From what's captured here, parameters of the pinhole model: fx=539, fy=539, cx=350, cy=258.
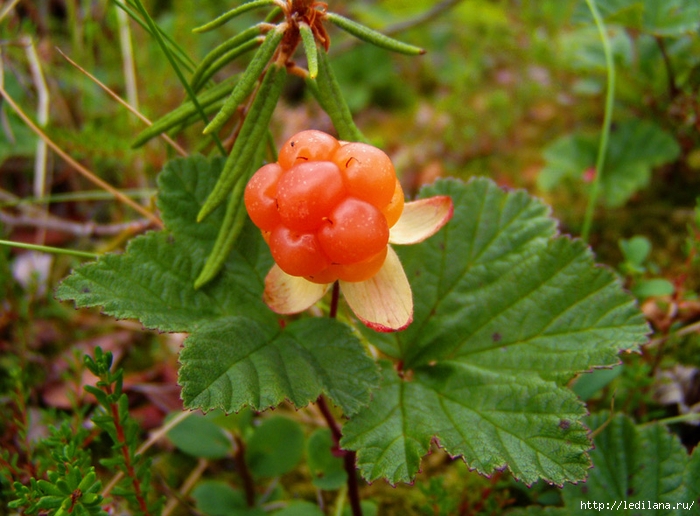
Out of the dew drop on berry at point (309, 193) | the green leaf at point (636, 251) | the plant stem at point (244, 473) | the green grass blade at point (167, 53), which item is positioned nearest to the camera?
the dew drop on berry at point (309, 193)

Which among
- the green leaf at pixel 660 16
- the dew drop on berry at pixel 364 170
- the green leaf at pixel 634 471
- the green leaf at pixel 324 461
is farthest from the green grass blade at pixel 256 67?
the green leaf at pixel 660 16

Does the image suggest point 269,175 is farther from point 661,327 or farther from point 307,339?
point 661,327

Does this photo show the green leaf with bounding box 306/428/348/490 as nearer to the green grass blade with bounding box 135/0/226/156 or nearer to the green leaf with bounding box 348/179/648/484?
the green leaf with bounding box 348/179/648/484

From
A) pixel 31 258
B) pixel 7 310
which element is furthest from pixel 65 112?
pixel 7 310

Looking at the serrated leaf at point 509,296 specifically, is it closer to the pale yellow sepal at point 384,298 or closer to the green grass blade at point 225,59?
the pale yellow sepal at point 384,298

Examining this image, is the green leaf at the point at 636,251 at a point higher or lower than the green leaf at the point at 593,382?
higher

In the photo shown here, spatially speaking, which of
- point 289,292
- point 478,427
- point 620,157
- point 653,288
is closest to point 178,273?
point 289,292
